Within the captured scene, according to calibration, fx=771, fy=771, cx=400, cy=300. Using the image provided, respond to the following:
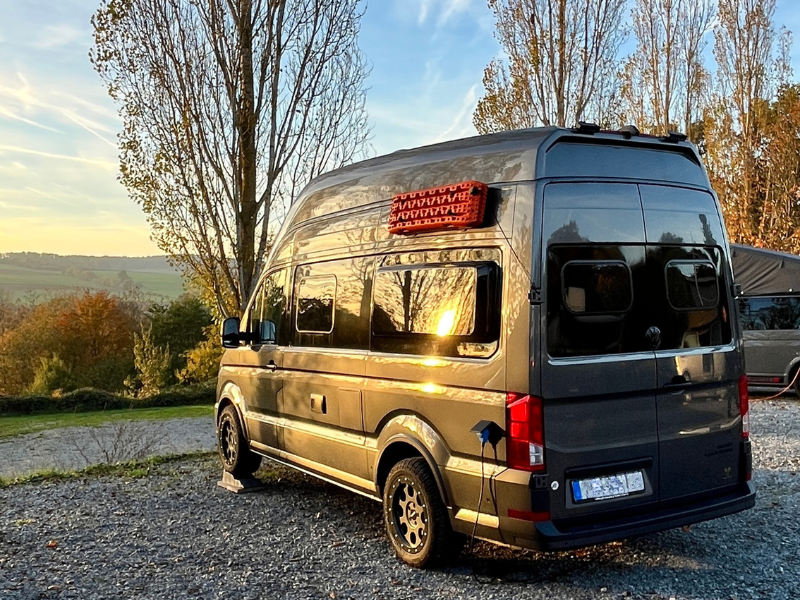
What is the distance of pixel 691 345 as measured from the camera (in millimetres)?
4609

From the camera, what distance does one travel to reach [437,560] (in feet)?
15.4

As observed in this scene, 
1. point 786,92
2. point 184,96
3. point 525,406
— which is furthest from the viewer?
point 786,92

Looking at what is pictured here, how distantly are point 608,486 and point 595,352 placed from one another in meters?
0.73

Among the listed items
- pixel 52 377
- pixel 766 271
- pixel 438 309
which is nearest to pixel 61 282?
pixel 52 377

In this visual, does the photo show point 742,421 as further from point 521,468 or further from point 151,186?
point 151,186

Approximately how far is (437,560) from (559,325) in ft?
5.52

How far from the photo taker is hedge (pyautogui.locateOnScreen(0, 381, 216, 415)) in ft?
78.0

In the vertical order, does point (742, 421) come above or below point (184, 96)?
below

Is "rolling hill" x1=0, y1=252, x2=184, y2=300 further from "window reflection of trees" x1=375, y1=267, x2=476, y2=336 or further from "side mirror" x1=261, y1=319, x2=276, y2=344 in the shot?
"window reflection of trees" x1=375, y1=267, x2=476, y2=336

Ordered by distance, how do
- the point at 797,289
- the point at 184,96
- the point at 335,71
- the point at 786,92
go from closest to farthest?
1. the point at 184,96
2. the point at 335,71
3. the point at 797,289
4. the point at 786,92

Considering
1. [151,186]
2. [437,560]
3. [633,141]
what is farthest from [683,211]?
[151,186]

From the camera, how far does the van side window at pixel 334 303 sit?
216 inches

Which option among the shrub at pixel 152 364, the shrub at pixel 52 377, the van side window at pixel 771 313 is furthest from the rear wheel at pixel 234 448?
the shrub at pixel 52 377

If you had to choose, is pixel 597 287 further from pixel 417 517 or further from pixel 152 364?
pixel 152 364
